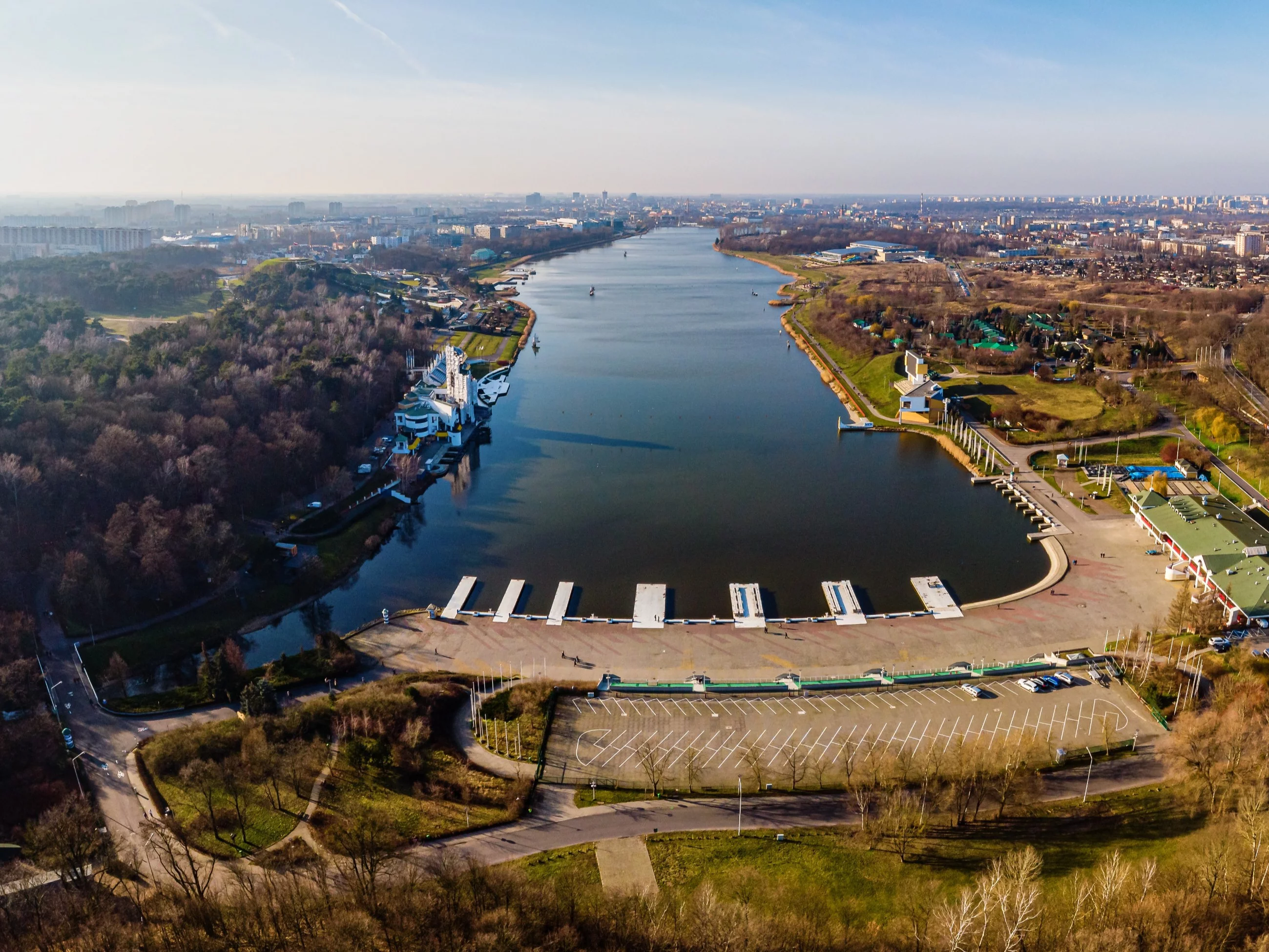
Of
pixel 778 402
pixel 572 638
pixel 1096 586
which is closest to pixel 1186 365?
pixel 778 402

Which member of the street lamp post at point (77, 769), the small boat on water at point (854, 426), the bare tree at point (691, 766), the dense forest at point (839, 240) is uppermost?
the dense forest at point (839, 240)

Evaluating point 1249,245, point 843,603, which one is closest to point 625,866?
point 843,603

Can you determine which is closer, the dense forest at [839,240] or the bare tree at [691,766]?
the bare tree at [691,766]

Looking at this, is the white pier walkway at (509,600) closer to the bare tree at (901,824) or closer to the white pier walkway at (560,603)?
the white pier walkway at (560,603)

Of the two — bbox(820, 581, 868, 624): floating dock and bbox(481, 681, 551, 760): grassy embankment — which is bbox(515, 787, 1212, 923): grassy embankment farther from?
bbox(820, 581, 868, 624): floating dock

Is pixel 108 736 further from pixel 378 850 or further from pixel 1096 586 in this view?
pixel 1096 586

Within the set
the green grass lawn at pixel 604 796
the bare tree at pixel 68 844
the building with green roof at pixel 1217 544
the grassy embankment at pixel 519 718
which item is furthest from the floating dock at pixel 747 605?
the bare tree at pixel 68 844

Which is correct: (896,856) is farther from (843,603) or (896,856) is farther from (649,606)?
(649,606)
